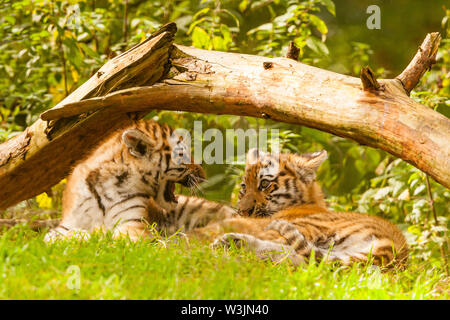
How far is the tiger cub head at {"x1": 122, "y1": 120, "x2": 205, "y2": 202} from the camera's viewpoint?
5.46 m

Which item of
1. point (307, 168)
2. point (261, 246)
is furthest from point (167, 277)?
point (307, 168)

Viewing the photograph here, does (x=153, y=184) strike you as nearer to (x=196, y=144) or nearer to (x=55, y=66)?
(x=196, y=144)

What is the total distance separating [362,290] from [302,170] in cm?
227

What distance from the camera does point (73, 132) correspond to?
5.23 metres

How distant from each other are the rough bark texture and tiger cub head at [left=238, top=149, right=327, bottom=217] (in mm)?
1305

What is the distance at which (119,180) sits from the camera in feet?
17.9

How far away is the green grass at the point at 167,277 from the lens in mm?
3338

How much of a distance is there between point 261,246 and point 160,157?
1.54 meters

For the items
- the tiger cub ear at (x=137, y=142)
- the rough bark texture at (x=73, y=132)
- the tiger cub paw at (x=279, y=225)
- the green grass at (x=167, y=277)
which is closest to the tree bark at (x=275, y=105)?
the rough bark texture at (x=73, y=132)

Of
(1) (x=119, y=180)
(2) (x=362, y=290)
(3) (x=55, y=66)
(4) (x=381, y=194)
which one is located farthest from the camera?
(3) (x=55, y=66)

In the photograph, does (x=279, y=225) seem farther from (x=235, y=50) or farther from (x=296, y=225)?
(x=235, y=50)
